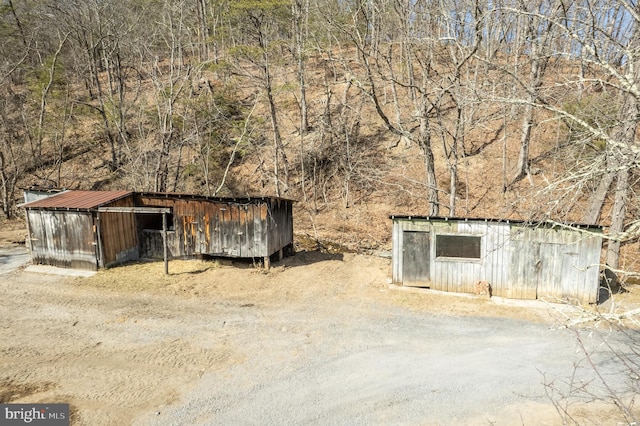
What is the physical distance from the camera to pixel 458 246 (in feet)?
43.5

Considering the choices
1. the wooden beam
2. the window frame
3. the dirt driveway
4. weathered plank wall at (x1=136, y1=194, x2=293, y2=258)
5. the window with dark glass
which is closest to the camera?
the dirt driveway

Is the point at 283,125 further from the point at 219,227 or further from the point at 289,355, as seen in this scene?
the point at 289,355

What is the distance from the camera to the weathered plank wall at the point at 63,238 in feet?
49.5

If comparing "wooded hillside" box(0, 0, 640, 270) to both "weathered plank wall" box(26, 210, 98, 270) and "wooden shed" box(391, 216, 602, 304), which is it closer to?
Answer: "wooden shed" box(391, 216, 602, 304)

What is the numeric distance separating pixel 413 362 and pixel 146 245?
1241 cm

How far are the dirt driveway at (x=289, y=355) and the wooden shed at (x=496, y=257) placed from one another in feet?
2.56

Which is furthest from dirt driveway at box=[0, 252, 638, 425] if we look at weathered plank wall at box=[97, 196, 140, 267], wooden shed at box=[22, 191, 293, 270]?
wooden shed at box=[22, 191, 293, 270]

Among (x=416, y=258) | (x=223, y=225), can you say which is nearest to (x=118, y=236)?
(x=223, y=225)

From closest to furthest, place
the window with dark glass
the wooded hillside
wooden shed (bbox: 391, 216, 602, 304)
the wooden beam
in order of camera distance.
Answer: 1. wooden shed (bbox: 391, 216, 602, 304)
2. the window with dark glass
3. the wooden beam
4. the wooded hillside

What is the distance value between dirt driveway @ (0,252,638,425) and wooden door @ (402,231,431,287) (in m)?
0.75

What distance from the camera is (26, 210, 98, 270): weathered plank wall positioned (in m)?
15.1

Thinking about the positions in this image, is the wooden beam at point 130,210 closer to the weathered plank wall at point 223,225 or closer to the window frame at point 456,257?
the weathered plank wall at point 223,225

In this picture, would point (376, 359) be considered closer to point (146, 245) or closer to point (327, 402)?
point (327, 402)

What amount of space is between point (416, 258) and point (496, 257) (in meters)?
2.48
